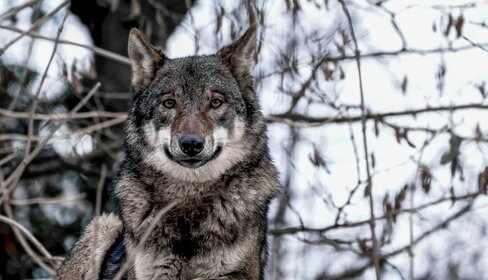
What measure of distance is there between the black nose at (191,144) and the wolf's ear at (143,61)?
0.86 m

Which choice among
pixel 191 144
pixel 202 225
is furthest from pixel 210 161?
pixel 202 225

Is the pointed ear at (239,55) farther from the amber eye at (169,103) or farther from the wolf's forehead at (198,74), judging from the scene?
the amber eye at (169,103)

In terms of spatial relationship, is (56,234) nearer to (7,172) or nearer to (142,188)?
(7,172)

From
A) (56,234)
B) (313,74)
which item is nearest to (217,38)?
(313,74)

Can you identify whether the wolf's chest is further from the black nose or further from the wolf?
the black nose

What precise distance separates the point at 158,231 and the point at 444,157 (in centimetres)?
504

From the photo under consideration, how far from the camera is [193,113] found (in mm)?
6211

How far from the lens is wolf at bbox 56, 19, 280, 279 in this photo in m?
6.00

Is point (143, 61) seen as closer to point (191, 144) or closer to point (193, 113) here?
point (193, 113)

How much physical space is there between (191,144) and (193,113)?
0.31 m

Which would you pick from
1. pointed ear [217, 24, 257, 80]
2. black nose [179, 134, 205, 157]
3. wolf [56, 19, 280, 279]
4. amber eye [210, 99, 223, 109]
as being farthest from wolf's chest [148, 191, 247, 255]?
pointed ear [217, 24, 257, 80]

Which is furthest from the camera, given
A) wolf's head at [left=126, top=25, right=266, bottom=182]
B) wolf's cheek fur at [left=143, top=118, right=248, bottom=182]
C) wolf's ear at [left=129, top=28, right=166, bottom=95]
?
wolf's ear at [left=129, top=28, right=166, bottom=95]

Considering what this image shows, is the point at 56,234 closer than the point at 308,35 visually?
No

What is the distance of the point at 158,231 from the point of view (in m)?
6.04
